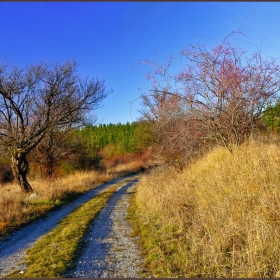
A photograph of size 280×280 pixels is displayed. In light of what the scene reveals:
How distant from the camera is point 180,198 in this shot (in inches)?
280

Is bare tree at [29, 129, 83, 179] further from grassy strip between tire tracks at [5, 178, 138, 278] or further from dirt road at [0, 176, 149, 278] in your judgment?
grassy strip between tire tracks at [5, 178, 138, 278]

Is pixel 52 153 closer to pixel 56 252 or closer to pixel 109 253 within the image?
pixel 56 252

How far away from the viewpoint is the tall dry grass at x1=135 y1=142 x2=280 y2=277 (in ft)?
12.6

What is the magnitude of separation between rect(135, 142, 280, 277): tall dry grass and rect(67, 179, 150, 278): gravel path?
35 cm

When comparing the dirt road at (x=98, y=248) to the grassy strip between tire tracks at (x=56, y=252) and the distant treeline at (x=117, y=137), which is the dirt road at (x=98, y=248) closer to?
the grassy strip between tire tracks at (x=56, y=252)

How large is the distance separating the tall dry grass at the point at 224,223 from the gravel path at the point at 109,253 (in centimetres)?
35

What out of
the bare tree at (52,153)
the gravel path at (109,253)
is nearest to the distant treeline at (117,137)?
the bare tree at (52,153)

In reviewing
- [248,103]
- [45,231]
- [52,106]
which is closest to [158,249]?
[45,231]

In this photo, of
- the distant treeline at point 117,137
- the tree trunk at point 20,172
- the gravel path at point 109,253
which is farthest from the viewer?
the distant treeline at point 117,137

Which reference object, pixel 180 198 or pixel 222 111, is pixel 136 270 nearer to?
pixel 180 198

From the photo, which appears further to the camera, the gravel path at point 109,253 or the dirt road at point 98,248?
the dirt road at point 98,248

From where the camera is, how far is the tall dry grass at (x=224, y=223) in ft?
12.6

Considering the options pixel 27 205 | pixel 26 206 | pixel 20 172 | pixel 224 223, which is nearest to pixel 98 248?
pixel 224 223

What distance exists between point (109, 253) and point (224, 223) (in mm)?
2332
